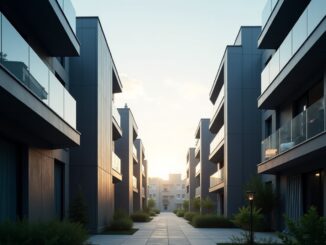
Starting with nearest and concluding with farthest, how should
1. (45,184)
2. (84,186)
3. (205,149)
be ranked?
(45,184) → (84,186) → (205,149)

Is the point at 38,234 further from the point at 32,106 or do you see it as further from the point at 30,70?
the point at 30,70

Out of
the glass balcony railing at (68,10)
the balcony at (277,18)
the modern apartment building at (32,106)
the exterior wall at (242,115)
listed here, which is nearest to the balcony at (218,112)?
the exterior wall at (242,115)

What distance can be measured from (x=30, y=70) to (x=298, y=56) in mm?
8808

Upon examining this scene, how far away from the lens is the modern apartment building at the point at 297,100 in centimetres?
1591

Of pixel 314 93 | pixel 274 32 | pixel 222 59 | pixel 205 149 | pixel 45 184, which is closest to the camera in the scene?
pixel 45 184

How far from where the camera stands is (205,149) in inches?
2185

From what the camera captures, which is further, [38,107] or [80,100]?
[80,100]

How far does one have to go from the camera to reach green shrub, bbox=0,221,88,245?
11062 mm

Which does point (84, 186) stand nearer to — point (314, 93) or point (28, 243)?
point (314, 93)

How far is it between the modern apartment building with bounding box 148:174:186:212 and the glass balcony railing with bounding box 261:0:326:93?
12417 cm

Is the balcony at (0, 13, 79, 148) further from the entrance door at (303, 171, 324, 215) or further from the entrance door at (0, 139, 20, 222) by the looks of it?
the entrance door at (303, 171, 324, 215)

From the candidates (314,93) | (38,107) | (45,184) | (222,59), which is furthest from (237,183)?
(38,107)

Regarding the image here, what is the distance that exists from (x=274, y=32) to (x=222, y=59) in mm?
13092

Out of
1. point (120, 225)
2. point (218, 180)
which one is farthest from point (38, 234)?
point (218, 180)
